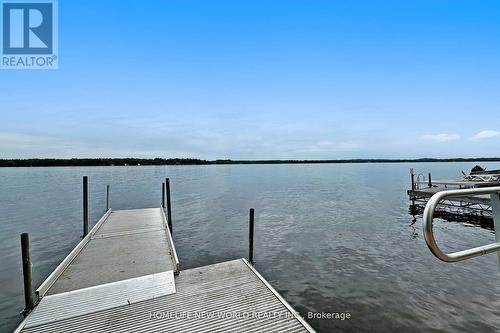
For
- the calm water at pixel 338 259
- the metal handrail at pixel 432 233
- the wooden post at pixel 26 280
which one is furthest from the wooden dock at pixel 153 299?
the metal handrail at pixel 432 233

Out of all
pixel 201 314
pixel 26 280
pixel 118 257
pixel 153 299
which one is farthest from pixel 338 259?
pixel 26 280

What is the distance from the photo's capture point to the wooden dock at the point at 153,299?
544 centimetres

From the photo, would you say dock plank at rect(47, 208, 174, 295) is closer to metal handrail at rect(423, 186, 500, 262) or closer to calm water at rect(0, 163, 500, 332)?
calm water at rect(0, 163, 500, 332)

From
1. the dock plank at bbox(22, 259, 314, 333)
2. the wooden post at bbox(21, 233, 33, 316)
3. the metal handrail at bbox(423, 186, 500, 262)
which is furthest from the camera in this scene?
the wooden post at bbox(21, 233, 33, 316)

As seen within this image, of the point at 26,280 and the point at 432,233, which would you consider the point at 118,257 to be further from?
the point at 432,233

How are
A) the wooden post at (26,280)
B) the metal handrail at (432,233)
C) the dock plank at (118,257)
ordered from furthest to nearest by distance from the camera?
the dock plank at (118,257) < the wooden post at (26,280) < the metal handrail at (432,233)

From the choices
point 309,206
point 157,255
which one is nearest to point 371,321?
point 157,255

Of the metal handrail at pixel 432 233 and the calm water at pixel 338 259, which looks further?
the calm water at pixel 338 259

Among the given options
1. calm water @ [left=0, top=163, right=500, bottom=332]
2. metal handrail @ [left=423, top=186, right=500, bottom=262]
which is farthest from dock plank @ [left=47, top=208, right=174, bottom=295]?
metal handrail @ [left=423, top=186, right=500, bottom=262]

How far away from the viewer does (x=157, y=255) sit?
31.3 ft

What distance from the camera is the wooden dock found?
17.8 feet

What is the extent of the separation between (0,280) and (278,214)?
16531 millimetres

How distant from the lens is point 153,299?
21.0 ft

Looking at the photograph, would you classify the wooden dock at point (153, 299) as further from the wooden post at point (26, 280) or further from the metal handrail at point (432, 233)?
the metal handrail at point (432, 233)
